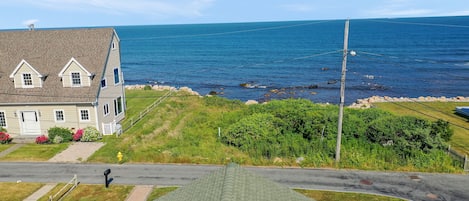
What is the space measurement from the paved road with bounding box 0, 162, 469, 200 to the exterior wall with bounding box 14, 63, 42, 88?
363 inches

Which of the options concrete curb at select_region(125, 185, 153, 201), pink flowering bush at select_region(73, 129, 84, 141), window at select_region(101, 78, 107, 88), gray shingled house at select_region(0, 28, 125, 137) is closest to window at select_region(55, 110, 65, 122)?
gray shingled house at select_region(0, 28, 125, 137)

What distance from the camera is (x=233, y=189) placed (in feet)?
35.3

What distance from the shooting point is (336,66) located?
324 feet

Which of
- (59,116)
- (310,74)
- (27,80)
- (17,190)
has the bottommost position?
(17,190)

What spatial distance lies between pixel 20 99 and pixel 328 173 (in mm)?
28466

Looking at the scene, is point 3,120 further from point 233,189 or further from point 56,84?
point 233,189

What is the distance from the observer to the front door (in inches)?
1337

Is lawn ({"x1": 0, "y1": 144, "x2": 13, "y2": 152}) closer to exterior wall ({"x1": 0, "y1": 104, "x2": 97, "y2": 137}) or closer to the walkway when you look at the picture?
A: exterior wall ({"x1": 0, "y1": 104, "x2": 97, "y2": 137})

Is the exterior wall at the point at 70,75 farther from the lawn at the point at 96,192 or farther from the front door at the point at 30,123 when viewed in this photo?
the lawn at the point at 96,192

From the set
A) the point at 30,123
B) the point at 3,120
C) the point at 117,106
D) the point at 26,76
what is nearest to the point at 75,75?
the point at 26,76

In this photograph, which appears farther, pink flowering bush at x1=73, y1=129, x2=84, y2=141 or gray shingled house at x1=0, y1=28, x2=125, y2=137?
gray shingled house at x1=0, y1=28, x2=125, y2=137

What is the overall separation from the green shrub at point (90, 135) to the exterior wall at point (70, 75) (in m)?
4.34

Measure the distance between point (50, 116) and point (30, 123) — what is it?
2254mm

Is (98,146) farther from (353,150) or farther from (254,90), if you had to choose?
(254,90)
